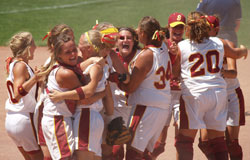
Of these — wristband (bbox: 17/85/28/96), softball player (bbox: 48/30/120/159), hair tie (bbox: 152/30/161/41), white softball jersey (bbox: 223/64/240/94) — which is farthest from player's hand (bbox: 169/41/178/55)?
wristband (bbox: 17/85/28/96)

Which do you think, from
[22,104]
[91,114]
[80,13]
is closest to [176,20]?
[91,114]

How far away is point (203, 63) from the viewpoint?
5.02m

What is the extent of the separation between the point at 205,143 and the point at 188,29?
1.47m

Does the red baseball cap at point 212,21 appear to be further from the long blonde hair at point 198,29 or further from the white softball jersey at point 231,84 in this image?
the white softball jersey at point 231,84

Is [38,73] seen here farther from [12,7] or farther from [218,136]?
[12,7]

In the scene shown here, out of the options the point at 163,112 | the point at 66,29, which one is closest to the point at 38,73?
the point at 66,29

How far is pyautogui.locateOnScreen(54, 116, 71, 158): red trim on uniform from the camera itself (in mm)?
4242

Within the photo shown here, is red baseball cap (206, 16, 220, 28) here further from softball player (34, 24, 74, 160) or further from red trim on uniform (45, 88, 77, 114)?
red trim on uniform (45, 88, 77, 114)

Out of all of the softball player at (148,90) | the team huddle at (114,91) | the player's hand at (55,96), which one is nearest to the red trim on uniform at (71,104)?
the team huddle at (114,91)

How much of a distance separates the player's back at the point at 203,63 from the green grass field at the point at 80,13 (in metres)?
11.7

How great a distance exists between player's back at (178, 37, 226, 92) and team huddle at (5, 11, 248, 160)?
0.01 m

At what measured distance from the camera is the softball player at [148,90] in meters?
4.77

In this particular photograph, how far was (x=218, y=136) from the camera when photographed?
16.9ft

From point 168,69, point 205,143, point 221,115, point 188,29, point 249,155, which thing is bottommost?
point 249,155
